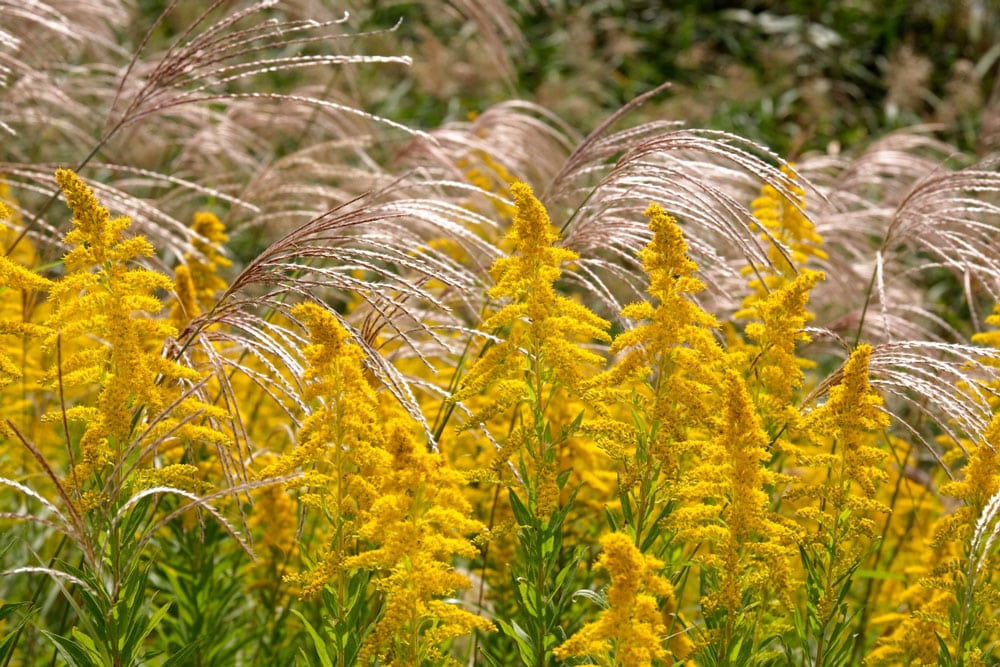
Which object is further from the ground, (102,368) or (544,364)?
(544,364)

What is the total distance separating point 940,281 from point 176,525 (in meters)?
7.61

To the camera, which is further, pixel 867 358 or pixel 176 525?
pixel 176 525

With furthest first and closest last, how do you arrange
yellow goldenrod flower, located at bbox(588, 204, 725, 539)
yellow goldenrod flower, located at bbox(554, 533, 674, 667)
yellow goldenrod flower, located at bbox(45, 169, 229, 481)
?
yellow goldenrod flower, located at bbox(588, 204, 725, 539) → yellow goldenrod flower, located at bbox(45, 169, 229, 481) → yellow goldenrod flower, located at bbox(554, 533, 674, 667)

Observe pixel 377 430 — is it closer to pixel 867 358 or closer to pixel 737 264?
pixel 867 358

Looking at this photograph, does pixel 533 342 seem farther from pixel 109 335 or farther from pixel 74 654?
pixel 74 654

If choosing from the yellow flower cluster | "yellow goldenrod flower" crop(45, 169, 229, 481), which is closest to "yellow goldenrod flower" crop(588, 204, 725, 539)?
the yellow flower cluster

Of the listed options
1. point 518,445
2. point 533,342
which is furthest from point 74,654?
point 533,342

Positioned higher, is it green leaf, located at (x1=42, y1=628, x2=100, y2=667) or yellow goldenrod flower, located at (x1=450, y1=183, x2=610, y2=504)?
yellow goldenrod flower, located at (x1=450, y1=183, x2=610, y2=504)

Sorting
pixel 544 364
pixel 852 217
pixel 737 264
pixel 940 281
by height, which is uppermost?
pixel 940 281

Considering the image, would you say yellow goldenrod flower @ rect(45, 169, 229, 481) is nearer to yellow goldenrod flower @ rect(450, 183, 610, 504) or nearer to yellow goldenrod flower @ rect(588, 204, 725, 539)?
yellow goldenrod flower @ rect(450, 183, 610, 504)

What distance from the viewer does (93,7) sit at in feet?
14.4

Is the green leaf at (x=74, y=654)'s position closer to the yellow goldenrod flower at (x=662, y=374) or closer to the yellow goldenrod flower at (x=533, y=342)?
the yellow goldenrod flower at (x=533, y=342)

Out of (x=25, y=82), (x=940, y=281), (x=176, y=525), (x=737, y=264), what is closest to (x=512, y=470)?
(x=176, y=525)

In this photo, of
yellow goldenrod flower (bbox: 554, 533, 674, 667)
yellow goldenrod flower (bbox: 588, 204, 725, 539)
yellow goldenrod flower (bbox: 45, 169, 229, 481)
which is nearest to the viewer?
yellow goldenrod flower (bbox: 554, 533, 674, 667)
